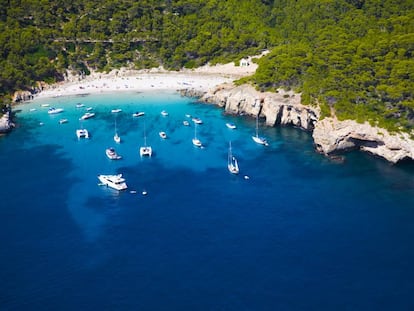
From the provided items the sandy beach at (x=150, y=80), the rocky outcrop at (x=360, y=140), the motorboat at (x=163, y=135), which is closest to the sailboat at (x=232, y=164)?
the rocky outcrop at (x=360, y=140)

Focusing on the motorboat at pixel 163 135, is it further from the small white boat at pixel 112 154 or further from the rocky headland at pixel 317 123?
the rocky headland at pixel 317 123

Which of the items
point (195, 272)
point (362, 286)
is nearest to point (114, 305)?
point (195, 272)

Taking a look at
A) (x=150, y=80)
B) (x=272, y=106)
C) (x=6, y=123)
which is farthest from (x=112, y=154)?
(x=150, y=80)

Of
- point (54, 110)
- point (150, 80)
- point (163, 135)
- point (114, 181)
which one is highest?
point (150, 80)

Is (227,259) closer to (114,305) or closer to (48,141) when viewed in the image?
(114,305)

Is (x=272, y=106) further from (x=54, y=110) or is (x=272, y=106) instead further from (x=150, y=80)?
(x=54, y=110)

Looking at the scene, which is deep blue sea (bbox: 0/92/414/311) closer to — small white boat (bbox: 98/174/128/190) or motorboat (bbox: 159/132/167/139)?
small white boat (bbox: 98/174/128/190)
